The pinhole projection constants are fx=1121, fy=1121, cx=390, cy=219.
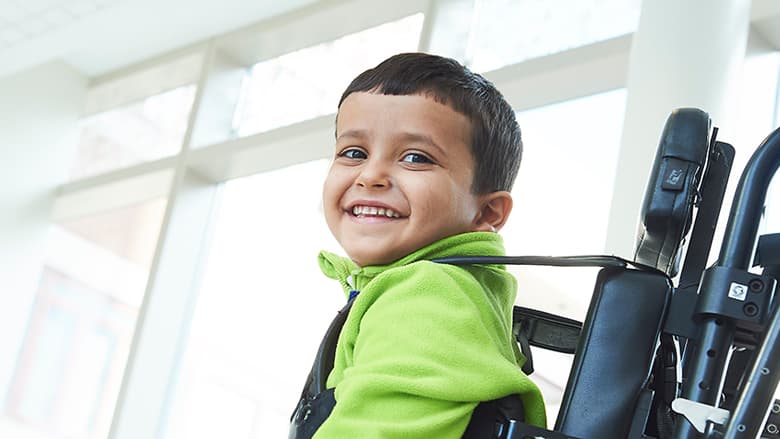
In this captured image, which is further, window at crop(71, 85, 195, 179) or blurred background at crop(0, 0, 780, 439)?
window at crop(71, 85, 195, 179)

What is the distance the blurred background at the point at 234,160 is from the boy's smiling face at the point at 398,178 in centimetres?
141

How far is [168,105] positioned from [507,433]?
452 cm

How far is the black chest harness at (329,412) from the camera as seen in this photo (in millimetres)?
1133

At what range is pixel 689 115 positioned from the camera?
1.22 metres

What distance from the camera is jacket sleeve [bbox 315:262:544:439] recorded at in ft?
3.52

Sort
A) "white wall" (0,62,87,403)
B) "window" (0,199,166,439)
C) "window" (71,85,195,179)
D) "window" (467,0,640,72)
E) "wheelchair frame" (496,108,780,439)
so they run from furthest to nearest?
"white wall" (0,62,87,403) < "window" (71,85,195,179) < "window" (0,199,166,439) < "window" (467,0,640,72) < "wheelchair frame" (496,108,780,439)

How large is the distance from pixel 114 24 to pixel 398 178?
3.98 m

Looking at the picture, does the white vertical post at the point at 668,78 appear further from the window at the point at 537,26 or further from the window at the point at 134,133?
the window at the point at 134,133

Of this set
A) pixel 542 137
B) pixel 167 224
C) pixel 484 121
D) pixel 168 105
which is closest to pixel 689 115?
pixel 484 121

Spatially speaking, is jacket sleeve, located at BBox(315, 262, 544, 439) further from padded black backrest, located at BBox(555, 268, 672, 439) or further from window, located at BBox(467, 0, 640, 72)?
window, located at BBox(467, 0, 640, 72)

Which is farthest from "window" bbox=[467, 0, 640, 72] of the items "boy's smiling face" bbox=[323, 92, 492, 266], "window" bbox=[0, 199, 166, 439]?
"boy's smiling face" bbox=[323, 92, 492, 266]

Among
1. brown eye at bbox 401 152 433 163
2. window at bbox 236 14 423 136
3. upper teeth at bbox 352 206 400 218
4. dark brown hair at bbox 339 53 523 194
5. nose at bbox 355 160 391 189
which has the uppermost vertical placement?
window at bbox 236 14 423 136

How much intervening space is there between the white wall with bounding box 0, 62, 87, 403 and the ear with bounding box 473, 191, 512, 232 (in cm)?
449

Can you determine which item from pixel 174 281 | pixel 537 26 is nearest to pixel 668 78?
pixel 537 26
